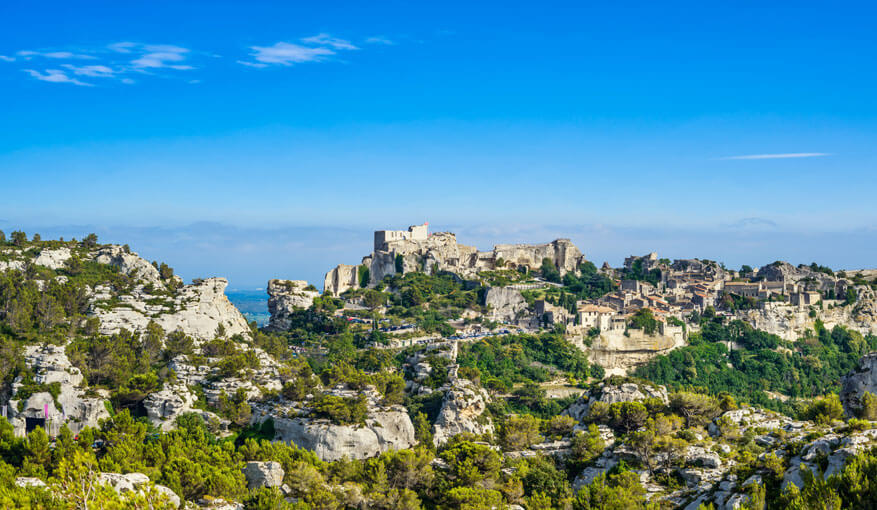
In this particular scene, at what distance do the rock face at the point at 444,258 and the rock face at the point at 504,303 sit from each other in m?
8.74

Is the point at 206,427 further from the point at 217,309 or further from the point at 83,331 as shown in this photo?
the point at 217,309

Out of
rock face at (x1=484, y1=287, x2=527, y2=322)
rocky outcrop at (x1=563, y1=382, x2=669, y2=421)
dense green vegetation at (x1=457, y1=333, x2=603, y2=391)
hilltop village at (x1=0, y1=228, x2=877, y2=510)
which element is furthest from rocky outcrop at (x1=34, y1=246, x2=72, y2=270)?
rocky outcrop at (x1=563, y1=382, x2=669, y2=421)

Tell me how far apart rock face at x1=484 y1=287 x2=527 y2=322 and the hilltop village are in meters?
0.23

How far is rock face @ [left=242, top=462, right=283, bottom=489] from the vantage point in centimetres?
3014

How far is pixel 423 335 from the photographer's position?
202 ft

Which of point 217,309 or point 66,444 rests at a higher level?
point 217,309

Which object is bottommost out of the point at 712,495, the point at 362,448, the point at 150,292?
the point at 362,448

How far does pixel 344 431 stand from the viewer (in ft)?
121

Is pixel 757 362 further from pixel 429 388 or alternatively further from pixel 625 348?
pixel 429 388

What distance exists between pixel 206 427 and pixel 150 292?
1795 cm

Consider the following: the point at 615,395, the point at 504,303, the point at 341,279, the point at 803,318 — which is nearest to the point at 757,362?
the point at 803,318

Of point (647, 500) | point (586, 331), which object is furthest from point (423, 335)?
point (647, 500)

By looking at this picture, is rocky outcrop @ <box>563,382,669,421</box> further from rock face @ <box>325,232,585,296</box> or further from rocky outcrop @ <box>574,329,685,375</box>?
rock face @ <box>325,232,585,296</box>

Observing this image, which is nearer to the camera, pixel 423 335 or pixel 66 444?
pixel 66 444
